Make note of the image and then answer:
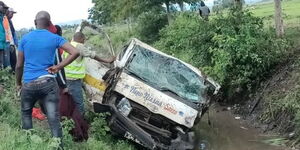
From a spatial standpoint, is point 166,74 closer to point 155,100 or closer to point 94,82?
point 155,100

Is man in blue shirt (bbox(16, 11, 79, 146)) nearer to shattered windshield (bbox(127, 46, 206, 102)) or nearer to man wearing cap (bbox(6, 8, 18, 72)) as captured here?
shattered windshield (bbox(127, 46, 206, 102))

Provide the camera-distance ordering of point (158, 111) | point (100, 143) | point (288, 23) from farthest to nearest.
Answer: point (288, 23), point (158, 111), point (100, 143)

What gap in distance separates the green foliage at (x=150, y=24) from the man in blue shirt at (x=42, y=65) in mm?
26996

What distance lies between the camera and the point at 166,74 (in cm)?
873

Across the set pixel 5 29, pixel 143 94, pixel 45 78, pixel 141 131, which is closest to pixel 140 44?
pixel 143 94

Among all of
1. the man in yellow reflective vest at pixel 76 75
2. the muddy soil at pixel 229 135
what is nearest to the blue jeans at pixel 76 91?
the man in yellow reflective vest at pixel 76 75

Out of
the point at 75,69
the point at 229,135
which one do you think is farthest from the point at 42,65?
the point at 229,135

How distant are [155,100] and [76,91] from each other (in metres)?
1.34

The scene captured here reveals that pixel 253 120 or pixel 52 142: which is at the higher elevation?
pixel 52 142

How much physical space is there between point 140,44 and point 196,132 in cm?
252

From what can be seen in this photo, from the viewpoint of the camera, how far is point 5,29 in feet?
29.6

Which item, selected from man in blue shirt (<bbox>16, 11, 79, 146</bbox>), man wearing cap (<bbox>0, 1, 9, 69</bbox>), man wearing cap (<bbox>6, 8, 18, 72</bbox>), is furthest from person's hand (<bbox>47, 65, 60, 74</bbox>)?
man wearing cap (<bbox>6, 8, 18, 72</bbox>)

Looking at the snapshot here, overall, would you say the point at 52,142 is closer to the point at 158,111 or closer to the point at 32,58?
the point at 32,58

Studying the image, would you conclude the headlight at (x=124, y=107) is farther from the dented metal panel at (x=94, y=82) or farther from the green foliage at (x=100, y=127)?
the dented metal panel at (x=94, y=82)
